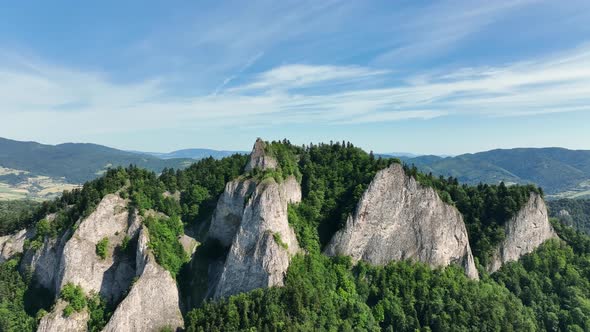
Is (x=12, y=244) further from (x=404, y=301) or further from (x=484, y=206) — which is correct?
(x=484, y=206)

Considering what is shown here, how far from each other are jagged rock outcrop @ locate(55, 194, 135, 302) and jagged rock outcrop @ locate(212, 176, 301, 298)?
22562 millimetres

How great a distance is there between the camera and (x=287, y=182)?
306 feet

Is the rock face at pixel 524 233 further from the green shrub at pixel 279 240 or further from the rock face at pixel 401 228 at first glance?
the green shrub at pixel 279 240

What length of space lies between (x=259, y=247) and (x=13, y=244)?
62.7 metres

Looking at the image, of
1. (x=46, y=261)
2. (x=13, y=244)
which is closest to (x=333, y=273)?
(x=46, y=261)

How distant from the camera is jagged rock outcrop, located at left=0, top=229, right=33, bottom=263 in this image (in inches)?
3445

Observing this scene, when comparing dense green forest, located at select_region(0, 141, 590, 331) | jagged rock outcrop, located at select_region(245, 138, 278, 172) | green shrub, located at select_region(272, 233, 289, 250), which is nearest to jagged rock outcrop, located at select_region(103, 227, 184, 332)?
dense green forest, located at select_region(0, 141, 590, 331)

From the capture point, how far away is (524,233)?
106 m

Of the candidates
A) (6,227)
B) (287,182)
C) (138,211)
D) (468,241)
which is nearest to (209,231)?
(138,211)

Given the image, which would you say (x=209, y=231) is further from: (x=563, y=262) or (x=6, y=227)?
(x=563, y=262)

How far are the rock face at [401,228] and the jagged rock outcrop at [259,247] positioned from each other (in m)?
16.9

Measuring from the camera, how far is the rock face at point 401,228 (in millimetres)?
92062

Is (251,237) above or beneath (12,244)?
above

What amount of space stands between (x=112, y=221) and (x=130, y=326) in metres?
24.4
